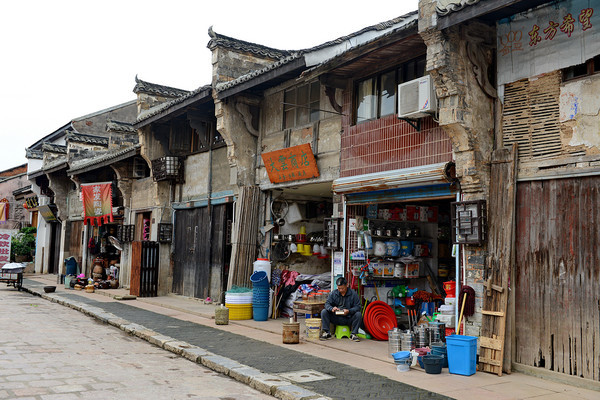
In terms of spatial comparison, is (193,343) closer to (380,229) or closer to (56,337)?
(56,337)

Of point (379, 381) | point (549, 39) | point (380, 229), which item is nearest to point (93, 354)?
point (379, 381)

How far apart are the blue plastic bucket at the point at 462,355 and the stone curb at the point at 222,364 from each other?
2334 millimetres

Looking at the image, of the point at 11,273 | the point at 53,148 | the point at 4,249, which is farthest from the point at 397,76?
the point at 53,148

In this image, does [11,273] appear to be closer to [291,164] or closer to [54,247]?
[54,247]

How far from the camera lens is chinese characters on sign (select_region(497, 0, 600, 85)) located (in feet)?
23.4

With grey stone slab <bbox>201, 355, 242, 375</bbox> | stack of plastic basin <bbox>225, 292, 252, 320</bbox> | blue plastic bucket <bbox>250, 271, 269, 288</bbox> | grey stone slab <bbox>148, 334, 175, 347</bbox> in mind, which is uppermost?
blue plastic bucket <bbox>250, 271, 269, 288</bbox>

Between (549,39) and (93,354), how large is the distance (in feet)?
27.9

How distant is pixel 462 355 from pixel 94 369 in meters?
5.21

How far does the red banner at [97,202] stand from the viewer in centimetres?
2202

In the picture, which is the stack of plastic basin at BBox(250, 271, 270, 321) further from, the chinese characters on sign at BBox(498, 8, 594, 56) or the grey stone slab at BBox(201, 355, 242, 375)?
the chinese characters on sign at BBox(498, 8, 594, 56)

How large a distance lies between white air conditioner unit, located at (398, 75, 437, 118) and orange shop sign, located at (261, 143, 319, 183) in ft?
10.5

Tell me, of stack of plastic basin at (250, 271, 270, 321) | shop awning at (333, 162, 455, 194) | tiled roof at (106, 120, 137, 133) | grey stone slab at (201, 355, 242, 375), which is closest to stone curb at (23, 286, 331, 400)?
grey stone slab at (201, 355, 242, 375)

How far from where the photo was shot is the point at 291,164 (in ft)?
42.1

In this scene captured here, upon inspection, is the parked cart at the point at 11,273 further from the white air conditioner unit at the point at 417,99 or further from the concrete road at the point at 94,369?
the white air conditioner unit at the point at 417,99
